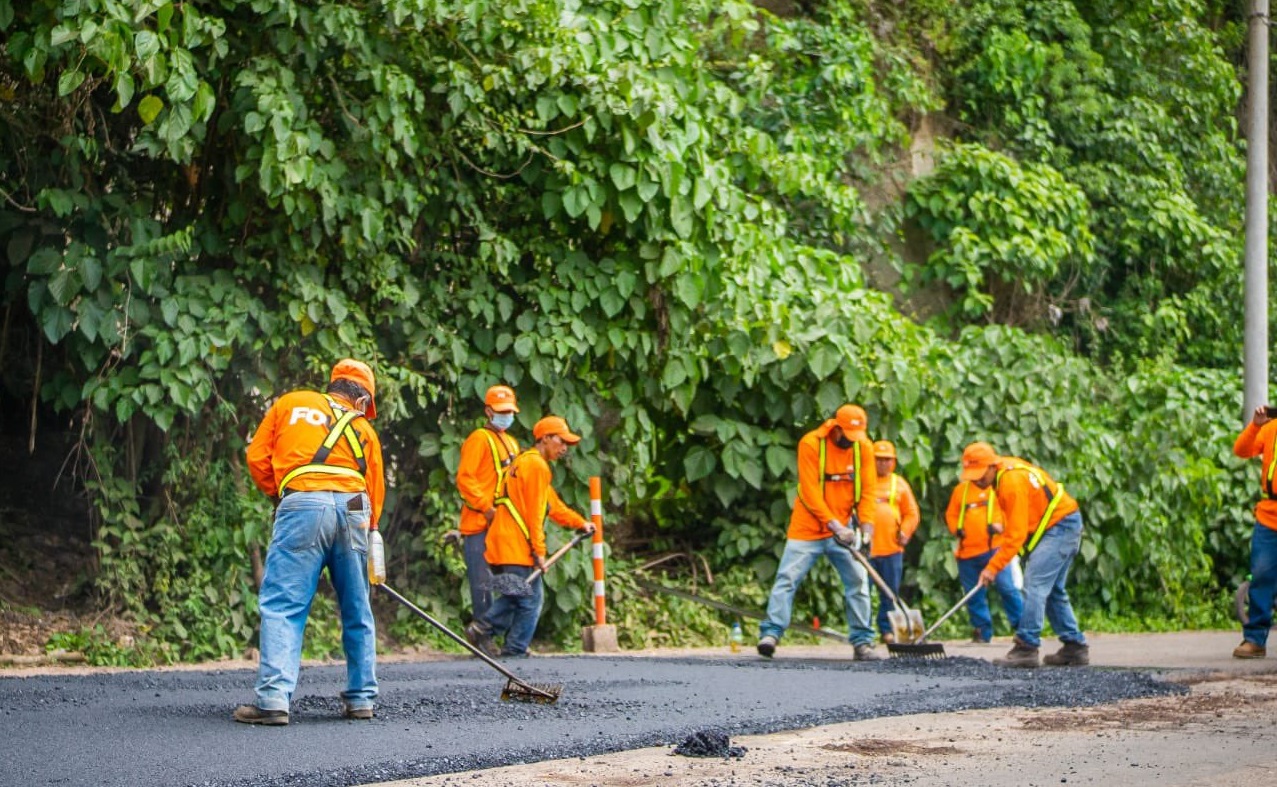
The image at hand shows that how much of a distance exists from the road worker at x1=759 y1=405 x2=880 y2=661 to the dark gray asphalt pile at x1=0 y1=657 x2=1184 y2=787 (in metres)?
0.62

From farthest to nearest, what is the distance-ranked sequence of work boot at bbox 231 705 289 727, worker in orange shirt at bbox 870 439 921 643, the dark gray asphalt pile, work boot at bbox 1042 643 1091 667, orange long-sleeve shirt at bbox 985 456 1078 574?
worker in orange shirt at bbox 870 439 921 643, work boot at bbox 1042 643 1091 667, orange long-sleeve shirt at bbox 985 456 1078 574, work boot at bbox 231 705 289 727, the dark gray asphalt pile

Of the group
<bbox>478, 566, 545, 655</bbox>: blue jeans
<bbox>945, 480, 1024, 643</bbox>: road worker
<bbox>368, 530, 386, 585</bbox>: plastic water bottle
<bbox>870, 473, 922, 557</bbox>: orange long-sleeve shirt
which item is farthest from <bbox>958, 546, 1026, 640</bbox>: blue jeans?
<bbox>368, 530, 386, 585</bbox>: plastic water bottle

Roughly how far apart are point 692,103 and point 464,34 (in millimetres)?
2314

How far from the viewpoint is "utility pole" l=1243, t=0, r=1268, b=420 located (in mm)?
15820

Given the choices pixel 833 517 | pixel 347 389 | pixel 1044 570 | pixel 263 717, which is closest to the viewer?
pixel 263 717

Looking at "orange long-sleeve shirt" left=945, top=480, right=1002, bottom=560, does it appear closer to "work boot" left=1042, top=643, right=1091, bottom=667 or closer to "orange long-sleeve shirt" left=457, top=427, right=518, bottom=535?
"work boot" left=1042, top=643, right=1091, bottom=667

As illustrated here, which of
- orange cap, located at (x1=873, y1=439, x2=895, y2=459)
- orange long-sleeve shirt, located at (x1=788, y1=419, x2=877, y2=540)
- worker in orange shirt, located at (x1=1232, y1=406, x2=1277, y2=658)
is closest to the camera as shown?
worker in orange shirt, located at (x1=1232, y1=406, x2=1277, y2=658)

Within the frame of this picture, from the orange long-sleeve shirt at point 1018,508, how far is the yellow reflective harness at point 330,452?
5.24 m

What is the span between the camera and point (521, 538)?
1196 cm

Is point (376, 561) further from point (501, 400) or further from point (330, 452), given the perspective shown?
point (501, 400)

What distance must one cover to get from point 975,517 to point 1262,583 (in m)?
2.75

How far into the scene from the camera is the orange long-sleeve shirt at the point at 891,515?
1402 cm

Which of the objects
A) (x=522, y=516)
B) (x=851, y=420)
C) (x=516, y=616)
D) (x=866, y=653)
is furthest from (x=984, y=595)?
(x=522, y=516)

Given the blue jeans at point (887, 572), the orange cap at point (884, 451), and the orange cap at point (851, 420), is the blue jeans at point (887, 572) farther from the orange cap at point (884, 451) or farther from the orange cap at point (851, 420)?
the orange cap at point (851, 420)
